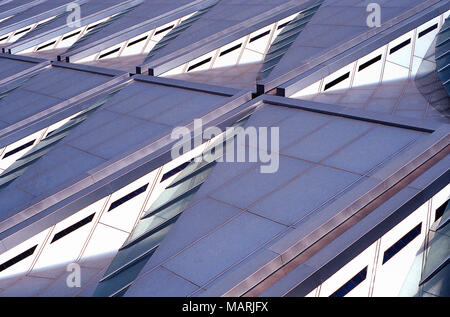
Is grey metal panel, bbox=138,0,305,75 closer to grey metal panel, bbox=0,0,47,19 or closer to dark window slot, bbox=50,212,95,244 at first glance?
dark window slot, bbox=50,212,95,244

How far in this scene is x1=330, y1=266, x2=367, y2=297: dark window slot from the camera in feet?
30.8

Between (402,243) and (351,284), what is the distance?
5.39ft

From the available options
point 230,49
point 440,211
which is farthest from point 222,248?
point 230,49

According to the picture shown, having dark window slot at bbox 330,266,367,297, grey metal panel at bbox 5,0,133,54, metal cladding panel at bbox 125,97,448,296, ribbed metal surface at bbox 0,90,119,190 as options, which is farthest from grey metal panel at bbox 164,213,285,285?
grey metal panel at bbox 5,0,133,54

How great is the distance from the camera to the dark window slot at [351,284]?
9.40 m

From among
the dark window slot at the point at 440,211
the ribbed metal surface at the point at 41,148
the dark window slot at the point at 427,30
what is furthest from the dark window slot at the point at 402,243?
the dark window slot at the point at 427,30

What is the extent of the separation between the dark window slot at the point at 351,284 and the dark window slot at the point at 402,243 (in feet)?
2.16

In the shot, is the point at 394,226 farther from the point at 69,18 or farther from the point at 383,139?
the point at 69,18

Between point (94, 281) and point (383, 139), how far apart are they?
329 inches

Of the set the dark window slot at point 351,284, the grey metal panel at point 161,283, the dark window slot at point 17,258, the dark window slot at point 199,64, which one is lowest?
the dark window slot at point 17,258

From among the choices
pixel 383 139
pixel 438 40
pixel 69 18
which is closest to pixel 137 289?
pixel 383 139

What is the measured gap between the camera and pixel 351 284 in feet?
31.3

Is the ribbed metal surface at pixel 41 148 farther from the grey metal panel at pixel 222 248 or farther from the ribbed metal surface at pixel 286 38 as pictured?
the grey metal panel at pixel 222 248

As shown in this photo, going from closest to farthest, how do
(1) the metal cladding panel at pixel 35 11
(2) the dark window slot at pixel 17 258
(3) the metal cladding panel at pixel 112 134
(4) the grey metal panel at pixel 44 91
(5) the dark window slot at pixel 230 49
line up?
(2) the dark window slot at pixel 17 258 < (3) the metal cladding panel at pixel 112 134 < (4) the grey metal panel at pixel 44 91 < (5) the dark window slot at pixel 230 49 < (1) the metal cladding panel at pixel 35 11
